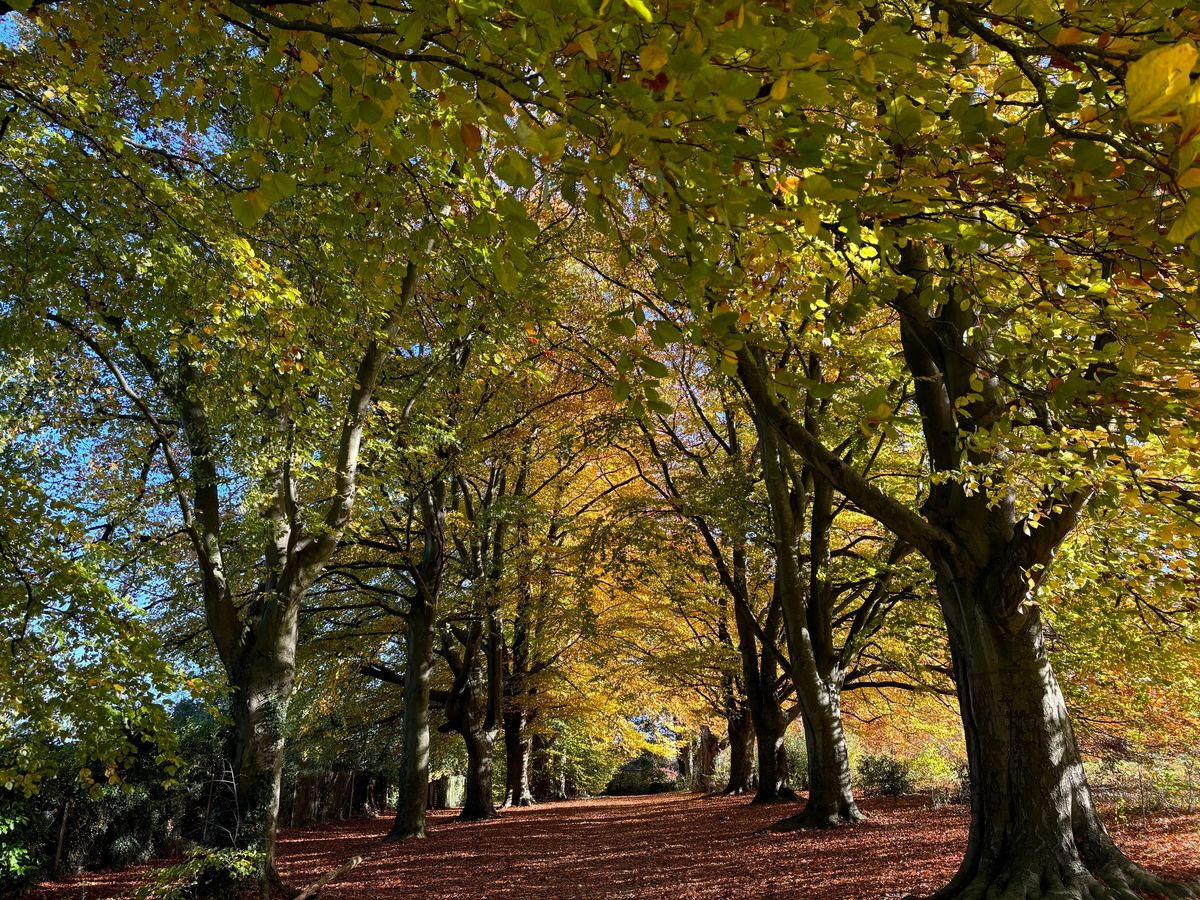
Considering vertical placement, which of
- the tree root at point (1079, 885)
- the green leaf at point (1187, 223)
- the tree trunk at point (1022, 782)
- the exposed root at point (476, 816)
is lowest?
the exposed root at point (476, 816)

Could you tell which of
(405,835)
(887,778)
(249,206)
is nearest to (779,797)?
(887,778)

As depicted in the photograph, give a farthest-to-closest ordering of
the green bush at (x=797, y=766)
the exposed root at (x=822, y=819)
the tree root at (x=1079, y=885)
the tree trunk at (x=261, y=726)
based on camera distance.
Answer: the green bush at (x=797, y=766) < the exposed root at (x=822, y=819) < the tree trunk at (x=261, y=726) < the tree root at (x=1079, y=885)

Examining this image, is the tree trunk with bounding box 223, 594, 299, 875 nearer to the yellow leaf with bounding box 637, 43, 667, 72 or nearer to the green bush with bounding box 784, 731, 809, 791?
the yellow leaf with bounding box 637, 43, 667, 72

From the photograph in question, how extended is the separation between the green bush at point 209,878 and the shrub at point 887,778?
14689 mm

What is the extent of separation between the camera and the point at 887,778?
1786cm

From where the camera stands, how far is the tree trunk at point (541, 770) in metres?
26.2

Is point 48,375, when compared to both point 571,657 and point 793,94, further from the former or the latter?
point 571,657

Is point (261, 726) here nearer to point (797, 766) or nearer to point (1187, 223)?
point (1187, 223)

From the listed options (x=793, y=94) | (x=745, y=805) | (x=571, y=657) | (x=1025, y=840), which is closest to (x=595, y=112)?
(x=793, y=94)

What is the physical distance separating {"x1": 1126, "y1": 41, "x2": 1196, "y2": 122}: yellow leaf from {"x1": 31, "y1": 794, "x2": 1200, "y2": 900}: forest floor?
668 cm

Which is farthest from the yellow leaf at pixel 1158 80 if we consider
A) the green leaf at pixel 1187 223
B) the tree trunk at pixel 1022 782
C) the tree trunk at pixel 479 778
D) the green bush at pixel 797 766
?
the green bush at pixel 797 766

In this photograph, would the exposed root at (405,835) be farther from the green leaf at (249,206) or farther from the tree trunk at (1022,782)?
the green leaf at (249,206)

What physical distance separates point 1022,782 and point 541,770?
24911 mm

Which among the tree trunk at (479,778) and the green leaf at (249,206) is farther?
the tree trunk at (479,778)
